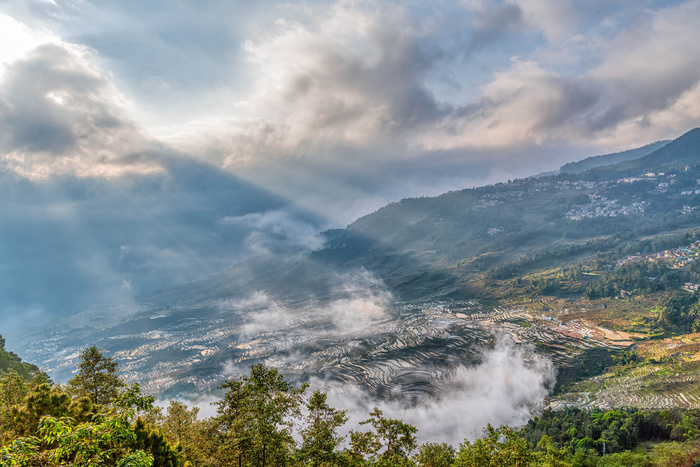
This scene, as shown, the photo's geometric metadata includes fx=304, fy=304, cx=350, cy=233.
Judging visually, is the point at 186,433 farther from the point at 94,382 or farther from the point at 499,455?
the point at 499,455

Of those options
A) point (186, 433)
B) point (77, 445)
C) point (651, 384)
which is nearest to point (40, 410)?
point (186, 433)

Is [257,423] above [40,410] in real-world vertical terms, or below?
below

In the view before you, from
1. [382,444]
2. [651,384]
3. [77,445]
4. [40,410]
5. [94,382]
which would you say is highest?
[77,445]

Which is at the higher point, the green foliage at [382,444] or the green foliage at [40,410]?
Result: the green foliage at [40,410]

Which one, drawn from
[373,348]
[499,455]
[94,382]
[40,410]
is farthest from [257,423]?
[373,348]

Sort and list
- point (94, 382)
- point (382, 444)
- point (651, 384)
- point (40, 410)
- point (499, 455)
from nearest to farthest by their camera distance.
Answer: point (40, 410) < point (499, 455) < point (382, 444) < point (94, 382) < point (651, 384)

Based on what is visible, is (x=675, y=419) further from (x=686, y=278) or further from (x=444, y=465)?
(x=686, y=278)

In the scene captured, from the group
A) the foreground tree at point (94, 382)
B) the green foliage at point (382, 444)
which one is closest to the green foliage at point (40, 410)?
the foreground tree at point (94, 382)

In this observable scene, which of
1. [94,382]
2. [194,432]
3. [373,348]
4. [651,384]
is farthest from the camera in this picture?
[373,348]

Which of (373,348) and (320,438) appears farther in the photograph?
(373,348)

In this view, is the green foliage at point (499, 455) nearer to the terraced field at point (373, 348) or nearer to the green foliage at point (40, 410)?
the green foliage at point (40, 410)

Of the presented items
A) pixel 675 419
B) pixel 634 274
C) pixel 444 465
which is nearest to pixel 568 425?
pixel 675 419
